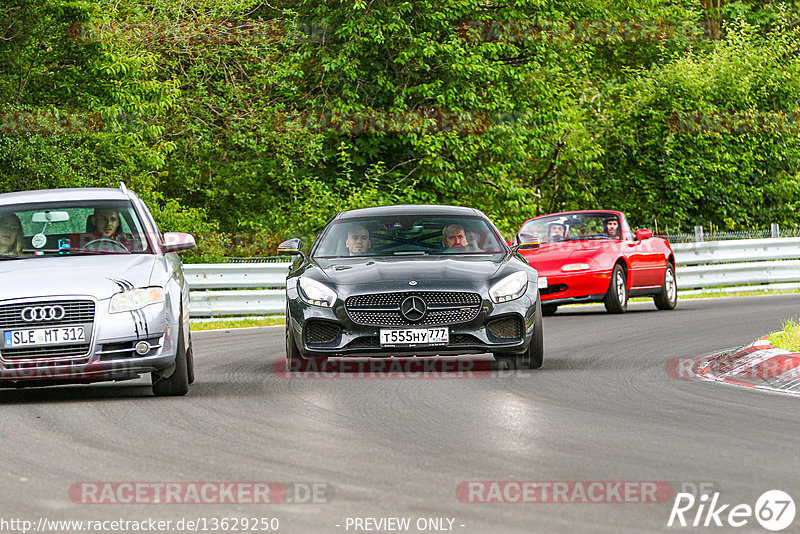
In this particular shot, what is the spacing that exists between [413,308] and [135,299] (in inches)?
97.1

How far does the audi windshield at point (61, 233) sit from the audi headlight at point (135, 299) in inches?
36.4

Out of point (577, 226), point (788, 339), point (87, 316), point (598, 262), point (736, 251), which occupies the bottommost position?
point (736, 251)

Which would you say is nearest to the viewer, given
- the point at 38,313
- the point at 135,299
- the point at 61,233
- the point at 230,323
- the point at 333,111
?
the point at 38,313

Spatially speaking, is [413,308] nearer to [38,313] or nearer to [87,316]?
[87,316]

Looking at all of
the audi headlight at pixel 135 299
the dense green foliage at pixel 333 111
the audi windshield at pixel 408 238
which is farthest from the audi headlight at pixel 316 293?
the dense green foliage at pixel 333 111

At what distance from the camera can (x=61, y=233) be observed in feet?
36.4

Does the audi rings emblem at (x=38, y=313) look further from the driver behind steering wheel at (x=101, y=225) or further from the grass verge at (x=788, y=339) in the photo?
the grass verge at (x=788, y=339)

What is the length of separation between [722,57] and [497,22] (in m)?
9.28

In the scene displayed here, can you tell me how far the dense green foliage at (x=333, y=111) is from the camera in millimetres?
26375

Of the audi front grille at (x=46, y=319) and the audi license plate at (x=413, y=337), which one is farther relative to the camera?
the audi license plate at (x=413, y=337)

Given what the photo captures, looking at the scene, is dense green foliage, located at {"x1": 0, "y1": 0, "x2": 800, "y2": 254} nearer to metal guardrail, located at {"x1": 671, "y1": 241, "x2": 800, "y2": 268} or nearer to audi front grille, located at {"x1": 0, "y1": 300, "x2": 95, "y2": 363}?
metal guardrail, located at {"x1": 671, "y1": 241, "x2": 800, "y2": 268}

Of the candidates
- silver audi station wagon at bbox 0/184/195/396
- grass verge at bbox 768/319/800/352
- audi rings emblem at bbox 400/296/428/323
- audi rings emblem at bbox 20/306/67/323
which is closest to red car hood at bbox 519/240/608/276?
grass verge at bbox 768/319/800/352

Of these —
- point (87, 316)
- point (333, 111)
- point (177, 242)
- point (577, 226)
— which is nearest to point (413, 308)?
point (177, 242)

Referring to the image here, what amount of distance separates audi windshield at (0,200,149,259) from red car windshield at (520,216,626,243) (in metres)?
10.9
